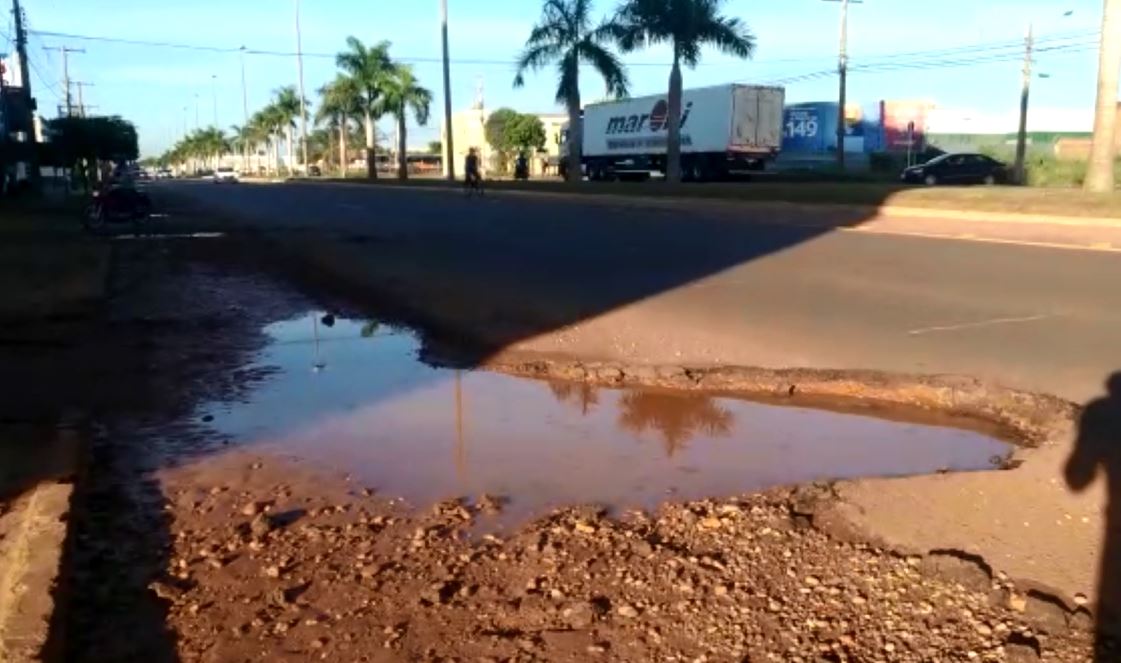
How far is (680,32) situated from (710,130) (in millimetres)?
8336

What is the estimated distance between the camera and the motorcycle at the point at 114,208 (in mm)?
27891

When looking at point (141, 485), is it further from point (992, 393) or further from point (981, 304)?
point (981, 304)

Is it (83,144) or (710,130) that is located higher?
(710,130)

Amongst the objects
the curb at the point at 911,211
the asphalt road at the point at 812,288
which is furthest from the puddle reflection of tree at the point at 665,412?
the curb at the point at 911,211

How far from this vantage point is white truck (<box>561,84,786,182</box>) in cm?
4847

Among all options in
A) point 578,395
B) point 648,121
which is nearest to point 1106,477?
point 578,395

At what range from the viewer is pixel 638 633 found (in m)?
3.92

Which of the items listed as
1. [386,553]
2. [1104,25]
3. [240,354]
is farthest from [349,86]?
[386,553]

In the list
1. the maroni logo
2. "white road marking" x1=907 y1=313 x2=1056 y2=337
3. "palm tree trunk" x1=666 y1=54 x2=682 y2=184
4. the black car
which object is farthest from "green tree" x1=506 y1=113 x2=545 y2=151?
"white road marking" x1=907 y1=313 x2=1056 y2=337

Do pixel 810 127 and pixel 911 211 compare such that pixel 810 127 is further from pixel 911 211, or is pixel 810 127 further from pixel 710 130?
pixel 911 211

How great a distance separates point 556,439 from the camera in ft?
22.9

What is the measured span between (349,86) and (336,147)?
192 feet

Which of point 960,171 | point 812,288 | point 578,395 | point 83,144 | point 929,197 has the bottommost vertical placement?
point 578,395

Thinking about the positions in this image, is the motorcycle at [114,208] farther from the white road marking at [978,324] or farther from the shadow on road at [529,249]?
the white road marking at [978,324]
